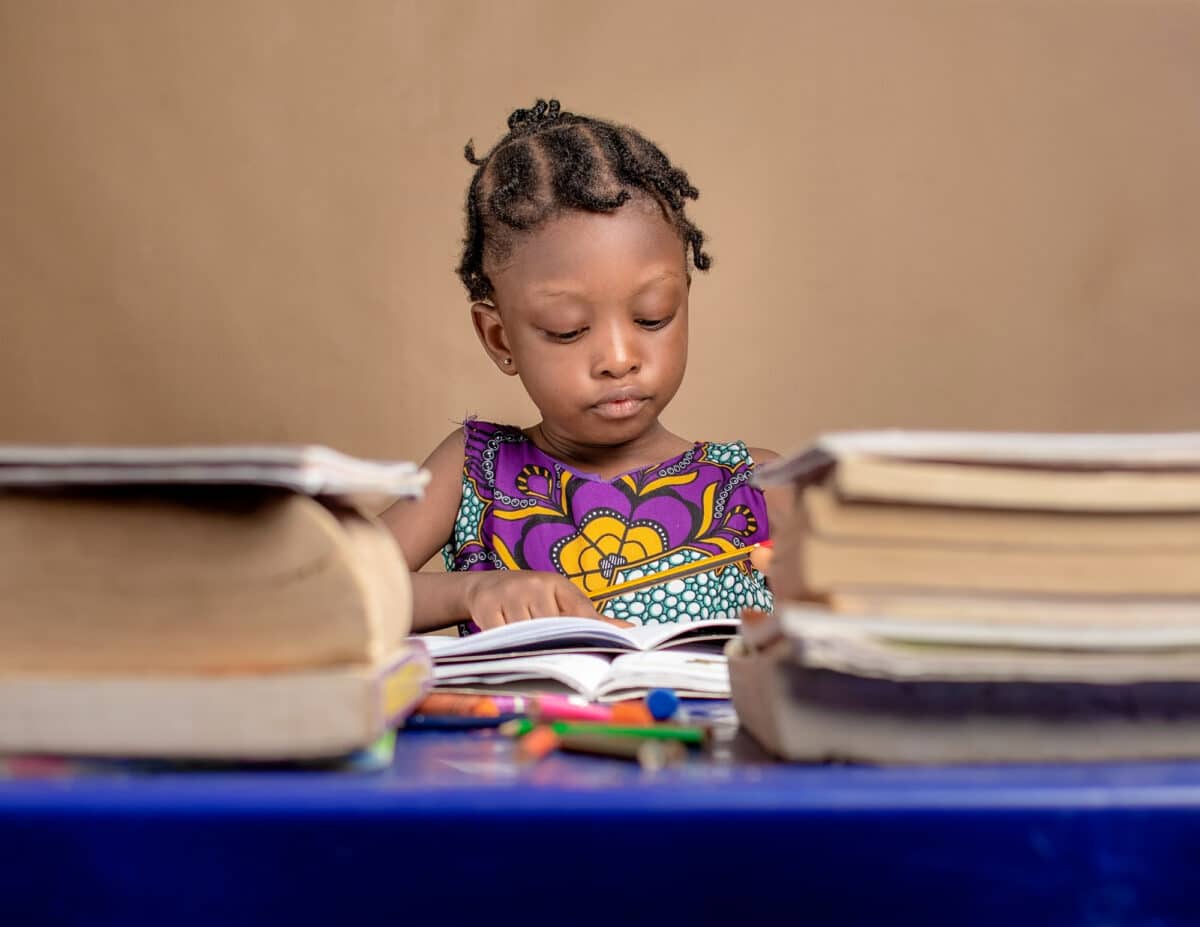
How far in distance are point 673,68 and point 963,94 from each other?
0.60 metres

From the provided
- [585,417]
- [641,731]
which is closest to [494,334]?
[585,417]

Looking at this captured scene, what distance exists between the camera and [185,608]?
488 mm

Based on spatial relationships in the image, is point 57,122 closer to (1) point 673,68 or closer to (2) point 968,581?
(1) point 673,68

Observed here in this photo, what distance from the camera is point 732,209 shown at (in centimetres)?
268

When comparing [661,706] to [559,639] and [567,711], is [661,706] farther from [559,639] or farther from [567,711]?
[559,639]

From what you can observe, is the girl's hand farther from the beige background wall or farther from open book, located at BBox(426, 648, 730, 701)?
the beige background wall

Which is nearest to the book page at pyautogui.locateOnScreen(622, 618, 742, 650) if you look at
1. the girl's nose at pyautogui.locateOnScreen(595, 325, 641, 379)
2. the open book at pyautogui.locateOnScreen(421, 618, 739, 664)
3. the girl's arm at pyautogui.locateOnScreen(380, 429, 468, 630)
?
the open book at pyautogui.locateOnScreen(421, 618, 739, 664)

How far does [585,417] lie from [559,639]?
75 centimetres

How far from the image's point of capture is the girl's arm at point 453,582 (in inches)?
49.7

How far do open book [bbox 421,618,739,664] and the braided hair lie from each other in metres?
0.77

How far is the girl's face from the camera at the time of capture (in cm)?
155

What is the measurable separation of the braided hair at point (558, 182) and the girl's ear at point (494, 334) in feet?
0.10

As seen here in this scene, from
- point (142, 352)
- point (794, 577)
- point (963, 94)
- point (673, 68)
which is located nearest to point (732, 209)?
point (673, 68)

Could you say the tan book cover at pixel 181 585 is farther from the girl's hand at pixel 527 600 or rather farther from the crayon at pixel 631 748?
the girl's hand at pixel 527 600
